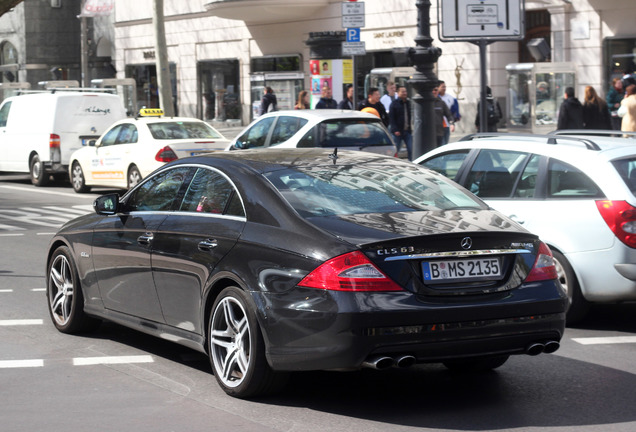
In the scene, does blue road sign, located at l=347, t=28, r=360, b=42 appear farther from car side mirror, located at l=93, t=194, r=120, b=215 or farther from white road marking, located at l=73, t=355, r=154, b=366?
white road marking, located at l=73, t=355, r=154, b=366

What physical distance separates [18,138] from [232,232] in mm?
18914

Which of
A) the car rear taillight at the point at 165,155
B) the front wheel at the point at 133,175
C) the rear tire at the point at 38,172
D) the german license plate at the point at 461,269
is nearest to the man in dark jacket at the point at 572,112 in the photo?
the car rear taillight at the point at 165,155

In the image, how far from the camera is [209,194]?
23.0ft

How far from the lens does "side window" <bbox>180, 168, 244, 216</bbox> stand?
22.4 feet

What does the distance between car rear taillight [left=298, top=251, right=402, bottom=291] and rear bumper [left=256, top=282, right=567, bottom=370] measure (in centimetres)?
4

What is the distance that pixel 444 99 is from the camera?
2380cm

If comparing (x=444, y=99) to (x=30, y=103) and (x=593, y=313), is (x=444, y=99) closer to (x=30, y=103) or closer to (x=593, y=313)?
(x=30, y=103)

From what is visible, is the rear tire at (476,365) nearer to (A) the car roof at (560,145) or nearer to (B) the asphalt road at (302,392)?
(B) the asphalt road at (302,392)

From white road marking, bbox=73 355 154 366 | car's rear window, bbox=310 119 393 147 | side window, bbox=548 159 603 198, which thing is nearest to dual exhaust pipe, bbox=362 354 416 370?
white road marking, bbox=73 355 154 366

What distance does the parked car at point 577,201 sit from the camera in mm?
8422

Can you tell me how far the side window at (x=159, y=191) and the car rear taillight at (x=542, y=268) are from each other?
228 centimetres

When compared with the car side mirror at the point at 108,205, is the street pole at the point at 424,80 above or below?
above

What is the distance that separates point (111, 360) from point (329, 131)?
974 centimetres

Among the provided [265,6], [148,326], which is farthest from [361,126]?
[265,6]
